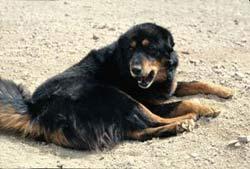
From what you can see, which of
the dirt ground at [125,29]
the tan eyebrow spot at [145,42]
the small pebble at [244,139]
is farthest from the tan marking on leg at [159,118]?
the tan eyebrow spot at [145,42]

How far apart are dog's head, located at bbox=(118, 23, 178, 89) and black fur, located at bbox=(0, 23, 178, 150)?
0.04 ft

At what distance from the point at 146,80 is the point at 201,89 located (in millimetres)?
972

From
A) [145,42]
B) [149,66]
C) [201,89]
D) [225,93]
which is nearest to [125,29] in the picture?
[201,89]

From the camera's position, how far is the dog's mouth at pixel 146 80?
21.8 feet

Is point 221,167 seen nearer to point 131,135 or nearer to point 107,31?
point 131,135

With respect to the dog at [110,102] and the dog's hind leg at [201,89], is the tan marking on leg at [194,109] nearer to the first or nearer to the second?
the dog at [110,102]

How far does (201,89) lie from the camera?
7.36 meters

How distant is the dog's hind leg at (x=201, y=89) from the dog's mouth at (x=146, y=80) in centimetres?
79

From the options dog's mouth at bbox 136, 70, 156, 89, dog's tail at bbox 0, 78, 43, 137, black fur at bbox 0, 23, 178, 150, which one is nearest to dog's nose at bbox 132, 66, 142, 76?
dog's mouth at bbox 136, 70, 156, 89

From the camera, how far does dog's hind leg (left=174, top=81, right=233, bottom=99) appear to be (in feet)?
23.9

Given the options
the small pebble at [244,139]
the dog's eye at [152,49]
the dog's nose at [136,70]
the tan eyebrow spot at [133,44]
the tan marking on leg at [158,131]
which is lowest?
the small pebble at [244,139]

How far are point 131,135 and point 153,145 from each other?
1.04 feet

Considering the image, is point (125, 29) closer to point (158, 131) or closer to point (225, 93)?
point (225, 93)

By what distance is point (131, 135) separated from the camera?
21.3 feet
